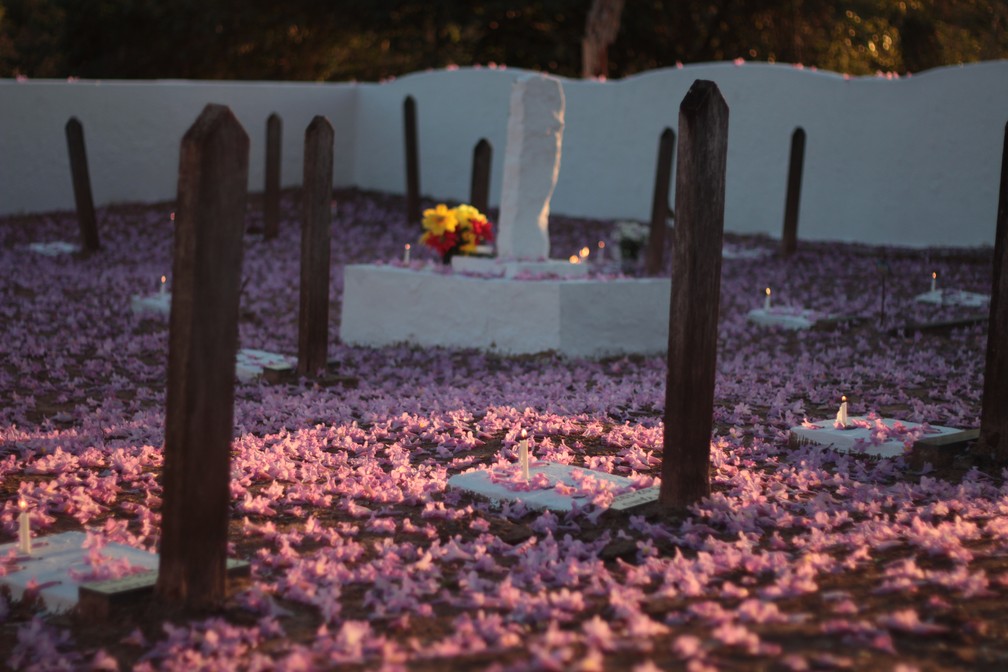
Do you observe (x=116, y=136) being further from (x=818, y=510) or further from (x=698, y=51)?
(x=818, y=510)

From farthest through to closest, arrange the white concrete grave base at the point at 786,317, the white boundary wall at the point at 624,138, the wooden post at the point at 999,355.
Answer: the white boundary wall at the point at 624,138 < the white concrete grave base at the point at 786,317 < the wooden post at the point at 999,355

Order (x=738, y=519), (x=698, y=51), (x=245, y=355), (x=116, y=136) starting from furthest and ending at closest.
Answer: (x=698, y=51)
(x=116, y=136)
(x=245, y=355)
(x=738, y=519)

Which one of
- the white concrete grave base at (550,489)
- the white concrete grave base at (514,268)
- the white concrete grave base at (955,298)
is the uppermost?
the white concrete grave base at (514,268)

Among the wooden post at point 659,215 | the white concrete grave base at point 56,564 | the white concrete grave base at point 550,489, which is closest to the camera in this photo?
the white concrete grave base at point 56,564

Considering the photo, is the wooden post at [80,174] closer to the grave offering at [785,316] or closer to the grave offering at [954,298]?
the grave offering at [785,316]

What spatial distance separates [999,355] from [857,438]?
3.12ft

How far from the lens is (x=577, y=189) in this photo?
77.7 feet

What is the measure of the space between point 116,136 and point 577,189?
26.4 ft

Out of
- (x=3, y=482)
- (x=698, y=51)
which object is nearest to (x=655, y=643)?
(x=3, y=482)

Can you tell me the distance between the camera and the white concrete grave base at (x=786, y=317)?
13.9 m

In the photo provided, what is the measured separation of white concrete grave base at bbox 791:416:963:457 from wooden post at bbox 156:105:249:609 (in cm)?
415

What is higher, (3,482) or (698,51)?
(698,51)

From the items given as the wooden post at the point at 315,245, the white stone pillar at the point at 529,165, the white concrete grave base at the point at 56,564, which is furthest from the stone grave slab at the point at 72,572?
the white stone pillar at the point at 529,165

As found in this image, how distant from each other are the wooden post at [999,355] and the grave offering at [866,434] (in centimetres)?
31
